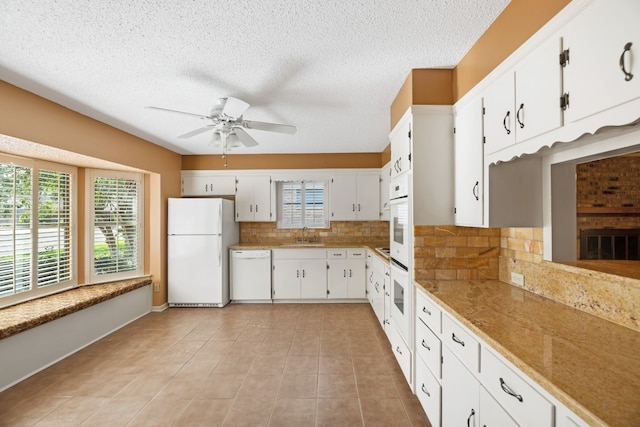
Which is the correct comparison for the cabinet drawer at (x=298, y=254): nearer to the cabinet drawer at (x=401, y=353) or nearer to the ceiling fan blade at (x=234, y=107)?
the cabinet drawer at (x=401, y=353)

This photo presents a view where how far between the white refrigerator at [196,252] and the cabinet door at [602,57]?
4.14 m

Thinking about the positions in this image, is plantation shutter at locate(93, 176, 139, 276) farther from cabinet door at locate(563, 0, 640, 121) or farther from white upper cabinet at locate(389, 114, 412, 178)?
cabinet door at locate(563, 0, 640, 121)

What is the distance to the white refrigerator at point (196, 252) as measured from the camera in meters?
4.50

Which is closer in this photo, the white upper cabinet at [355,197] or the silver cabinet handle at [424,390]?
the silver cabinet handle at [424,390]

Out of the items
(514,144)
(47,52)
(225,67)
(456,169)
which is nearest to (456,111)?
(456,169)

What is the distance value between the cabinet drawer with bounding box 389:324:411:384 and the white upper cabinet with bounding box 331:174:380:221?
2.37 m

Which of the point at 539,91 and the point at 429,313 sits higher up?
the point at 539,91

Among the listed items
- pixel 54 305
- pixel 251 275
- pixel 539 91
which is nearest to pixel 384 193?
pixel 251 275

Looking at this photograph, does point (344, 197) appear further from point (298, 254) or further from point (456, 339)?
point (456, 339)

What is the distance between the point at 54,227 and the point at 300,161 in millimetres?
3331

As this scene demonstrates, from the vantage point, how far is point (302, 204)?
5.31m

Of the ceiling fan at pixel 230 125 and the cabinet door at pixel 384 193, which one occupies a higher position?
the ceiling fan at pixel 230 125

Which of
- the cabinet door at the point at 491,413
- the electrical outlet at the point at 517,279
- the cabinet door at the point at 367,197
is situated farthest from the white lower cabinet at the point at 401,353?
→ the cabinet door at the point at 367,197

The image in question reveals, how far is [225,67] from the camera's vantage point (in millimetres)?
2246
